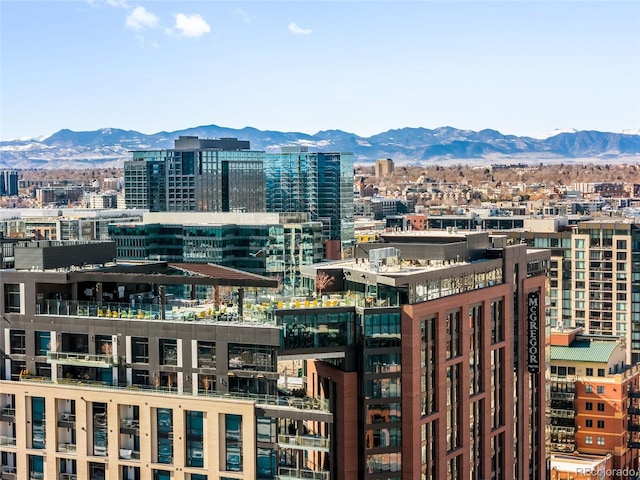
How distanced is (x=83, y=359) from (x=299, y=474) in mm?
11745

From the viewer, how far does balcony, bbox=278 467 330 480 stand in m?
54.6

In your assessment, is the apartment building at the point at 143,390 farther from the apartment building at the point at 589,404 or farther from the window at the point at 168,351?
the apartment building at the point at 589,404

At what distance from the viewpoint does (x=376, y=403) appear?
5697 centimetres

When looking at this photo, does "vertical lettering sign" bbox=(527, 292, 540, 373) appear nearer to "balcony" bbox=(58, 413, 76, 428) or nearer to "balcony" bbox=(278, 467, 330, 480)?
"balcony" bbox=(278, 467, 330, 480)

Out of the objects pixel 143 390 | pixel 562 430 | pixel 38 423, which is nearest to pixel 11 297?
pixel 38 423

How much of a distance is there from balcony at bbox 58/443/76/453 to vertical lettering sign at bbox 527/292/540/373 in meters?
30.2

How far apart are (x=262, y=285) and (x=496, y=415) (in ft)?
63.8

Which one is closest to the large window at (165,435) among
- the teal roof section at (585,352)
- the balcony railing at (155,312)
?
the balcony railing at (155,312)

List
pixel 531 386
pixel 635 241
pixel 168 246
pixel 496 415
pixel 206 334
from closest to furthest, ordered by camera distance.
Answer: pixel 206 334
pixel 496 415
pixel 531 386
pixel 635 241
pixel 168 246

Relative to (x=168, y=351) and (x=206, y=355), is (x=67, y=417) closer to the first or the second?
(x=168, y=351)

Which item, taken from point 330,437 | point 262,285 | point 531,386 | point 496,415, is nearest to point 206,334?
point 262,285

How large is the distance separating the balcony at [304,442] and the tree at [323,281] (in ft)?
30.2

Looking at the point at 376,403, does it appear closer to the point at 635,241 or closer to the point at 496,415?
the point at 496,415

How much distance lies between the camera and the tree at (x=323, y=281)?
206 feet
